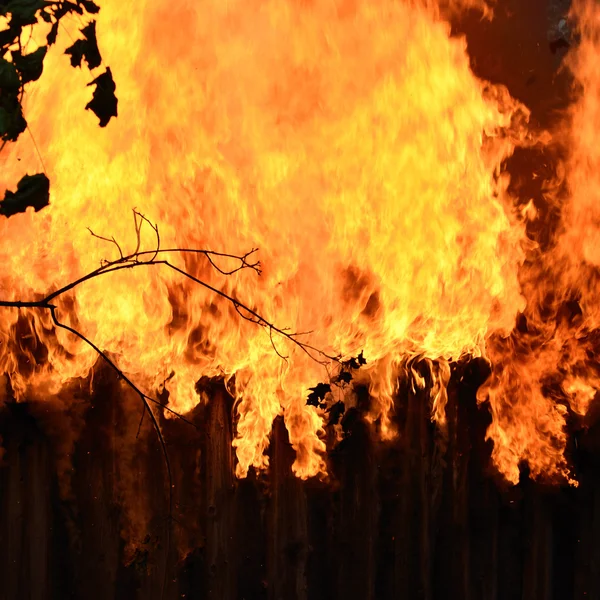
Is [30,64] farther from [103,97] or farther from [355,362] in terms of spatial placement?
[355,362]

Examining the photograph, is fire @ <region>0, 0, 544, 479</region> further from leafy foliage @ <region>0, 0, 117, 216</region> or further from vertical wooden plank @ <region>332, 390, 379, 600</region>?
leafy foliage @ <region>0, 0, 117, 216</region>

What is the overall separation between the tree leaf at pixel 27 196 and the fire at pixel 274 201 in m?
1.85

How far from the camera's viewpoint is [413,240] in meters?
4.69

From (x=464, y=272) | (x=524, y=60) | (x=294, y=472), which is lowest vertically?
(x=294, y=472)

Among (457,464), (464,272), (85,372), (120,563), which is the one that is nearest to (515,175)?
(464,272)

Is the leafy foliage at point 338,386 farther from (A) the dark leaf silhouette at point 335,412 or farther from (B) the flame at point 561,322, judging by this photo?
(B) the flame at point 561,322

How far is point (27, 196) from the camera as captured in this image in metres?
2.60

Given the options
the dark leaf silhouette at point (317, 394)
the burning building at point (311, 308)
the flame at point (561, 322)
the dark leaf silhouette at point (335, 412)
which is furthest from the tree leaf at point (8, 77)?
the flame at point (561, 322)

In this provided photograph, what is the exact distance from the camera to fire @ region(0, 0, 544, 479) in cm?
441

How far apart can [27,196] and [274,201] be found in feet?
7.03

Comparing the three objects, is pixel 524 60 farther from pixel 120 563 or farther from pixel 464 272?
pixel 120 563

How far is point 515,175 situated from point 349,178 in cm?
113

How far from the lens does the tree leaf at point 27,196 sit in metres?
2.59

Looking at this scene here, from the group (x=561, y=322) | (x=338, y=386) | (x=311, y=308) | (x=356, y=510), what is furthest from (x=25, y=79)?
(x=561, y=322)
